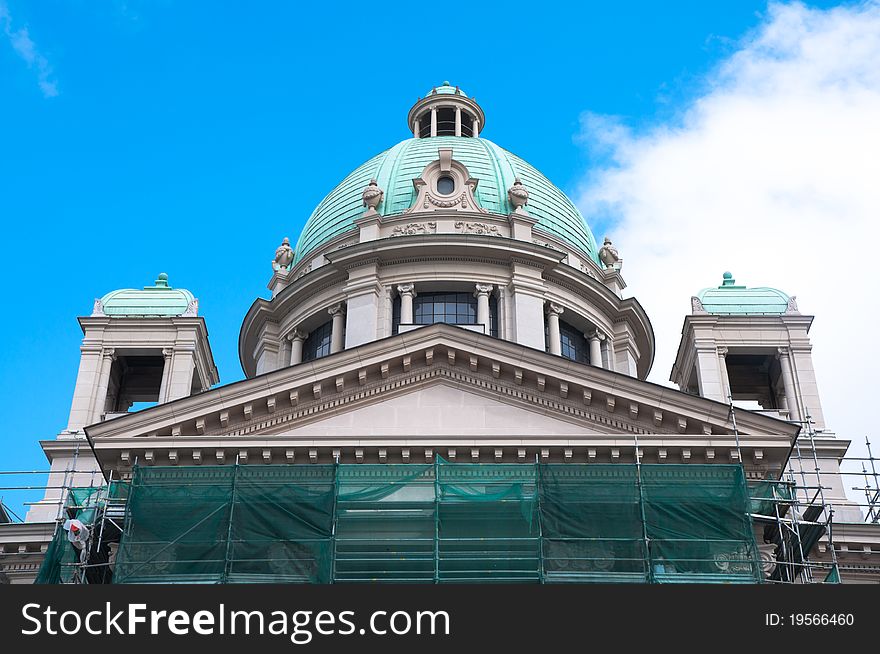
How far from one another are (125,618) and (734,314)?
82.5ft

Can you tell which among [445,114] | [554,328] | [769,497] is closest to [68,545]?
[769,497]

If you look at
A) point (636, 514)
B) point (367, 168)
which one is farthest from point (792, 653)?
point (367, 168)

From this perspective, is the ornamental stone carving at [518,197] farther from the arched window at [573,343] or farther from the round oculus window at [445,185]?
the arched window at [573,343]

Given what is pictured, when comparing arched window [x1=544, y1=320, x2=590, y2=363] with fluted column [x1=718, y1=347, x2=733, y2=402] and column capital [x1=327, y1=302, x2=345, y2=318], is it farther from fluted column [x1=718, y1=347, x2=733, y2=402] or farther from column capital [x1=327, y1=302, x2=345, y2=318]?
column capital [x1=327, y1=302, x2=345, y2=318]

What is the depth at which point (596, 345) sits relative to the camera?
47844 mm

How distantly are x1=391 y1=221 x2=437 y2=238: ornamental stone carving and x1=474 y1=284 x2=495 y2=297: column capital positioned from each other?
127 inches

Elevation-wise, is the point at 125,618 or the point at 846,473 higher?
the point at 846,473

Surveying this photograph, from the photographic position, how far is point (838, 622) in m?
22.8

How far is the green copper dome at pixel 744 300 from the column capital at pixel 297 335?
14874 millimetres

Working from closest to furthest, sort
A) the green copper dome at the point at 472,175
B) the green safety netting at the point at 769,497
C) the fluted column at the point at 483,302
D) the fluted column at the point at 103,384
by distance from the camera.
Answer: the green safety netting at the point at 769,497 → the fluted column at the point at 103,384 → the fluted column at the point at 483,302 → the green copper dome at the point at 472,175

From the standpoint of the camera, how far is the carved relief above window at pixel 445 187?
4906 centimetres

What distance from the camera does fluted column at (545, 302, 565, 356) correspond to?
4527 centimetres

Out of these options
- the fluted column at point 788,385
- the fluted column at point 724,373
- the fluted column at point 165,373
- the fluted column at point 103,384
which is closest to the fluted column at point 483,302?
the fluted column at point 724,373

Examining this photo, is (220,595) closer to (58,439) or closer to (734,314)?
(58,439)
